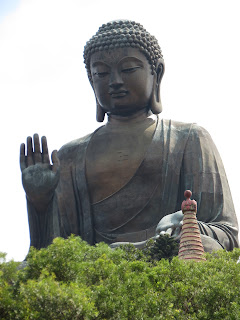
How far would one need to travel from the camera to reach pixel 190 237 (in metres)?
17.8

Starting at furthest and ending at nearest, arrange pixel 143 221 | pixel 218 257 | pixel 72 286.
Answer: pixel 143 221, pixel 218 257, pixel 72 286

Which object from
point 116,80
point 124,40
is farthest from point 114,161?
point 124,40

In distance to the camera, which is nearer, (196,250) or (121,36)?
(196,250)

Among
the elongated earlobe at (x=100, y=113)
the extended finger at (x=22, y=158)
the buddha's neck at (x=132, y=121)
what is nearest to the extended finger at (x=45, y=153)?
the extended finger at (x=22, y=158)

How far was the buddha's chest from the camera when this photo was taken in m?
20.5

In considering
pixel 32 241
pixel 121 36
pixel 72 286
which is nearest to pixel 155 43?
pixel 121 36

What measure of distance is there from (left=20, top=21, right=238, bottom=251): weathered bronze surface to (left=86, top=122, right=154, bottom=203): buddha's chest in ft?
0.05

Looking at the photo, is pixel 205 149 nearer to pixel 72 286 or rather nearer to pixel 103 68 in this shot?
pixel 103 68

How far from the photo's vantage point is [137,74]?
67.8ft

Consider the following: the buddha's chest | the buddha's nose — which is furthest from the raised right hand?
the buddha's nose

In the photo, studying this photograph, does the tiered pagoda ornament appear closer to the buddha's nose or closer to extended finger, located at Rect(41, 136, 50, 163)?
extended finger, located at Rect(41, 136, 50, 163)

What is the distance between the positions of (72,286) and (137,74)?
679 centimetres

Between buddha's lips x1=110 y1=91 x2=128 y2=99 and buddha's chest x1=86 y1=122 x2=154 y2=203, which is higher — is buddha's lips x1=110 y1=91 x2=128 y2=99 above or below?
above

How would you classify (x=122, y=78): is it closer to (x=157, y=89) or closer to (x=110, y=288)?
(x=157, y=89)
